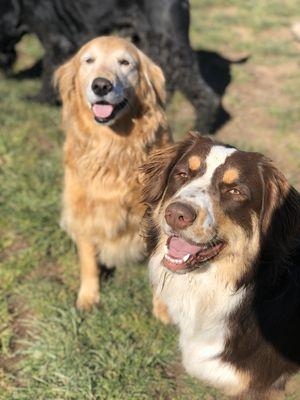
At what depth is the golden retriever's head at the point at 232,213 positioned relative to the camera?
98.0 inches

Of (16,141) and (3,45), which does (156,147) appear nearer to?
(16,141)

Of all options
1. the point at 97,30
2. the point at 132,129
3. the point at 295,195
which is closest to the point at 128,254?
the point at 132,129

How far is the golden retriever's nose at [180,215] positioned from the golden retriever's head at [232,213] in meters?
0.06

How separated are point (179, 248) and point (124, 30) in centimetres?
424

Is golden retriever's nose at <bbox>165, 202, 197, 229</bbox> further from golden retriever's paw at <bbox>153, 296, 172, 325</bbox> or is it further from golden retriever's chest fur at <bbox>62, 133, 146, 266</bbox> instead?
golden retriever's paw at <bbox>153, 296, 172, 325</bbox>

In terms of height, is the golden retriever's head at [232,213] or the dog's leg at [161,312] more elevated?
the golden retriever's head at [232,213]

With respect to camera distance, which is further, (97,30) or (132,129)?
(97,30)

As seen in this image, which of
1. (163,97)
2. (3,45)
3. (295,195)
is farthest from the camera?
(3,45)

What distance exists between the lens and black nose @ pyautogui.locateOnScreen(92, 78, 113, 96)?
3395 millimetres

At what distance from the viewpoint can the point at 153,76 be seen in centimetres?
385

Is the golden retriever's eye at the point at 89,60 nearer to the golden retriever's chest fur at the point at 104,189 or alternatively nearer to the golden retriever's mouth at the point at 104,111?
the golden retriever's mouth at the point at 104,111

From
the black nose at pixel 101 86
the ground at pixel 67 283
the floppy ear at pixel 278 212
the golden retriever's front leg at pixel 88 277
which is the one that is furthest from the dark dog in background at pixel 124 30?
the floppy ear at pixel 278 212

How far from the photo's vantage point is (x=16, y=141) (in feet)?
18.8

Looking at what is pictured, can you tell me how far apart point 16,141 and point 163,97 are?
247cm
